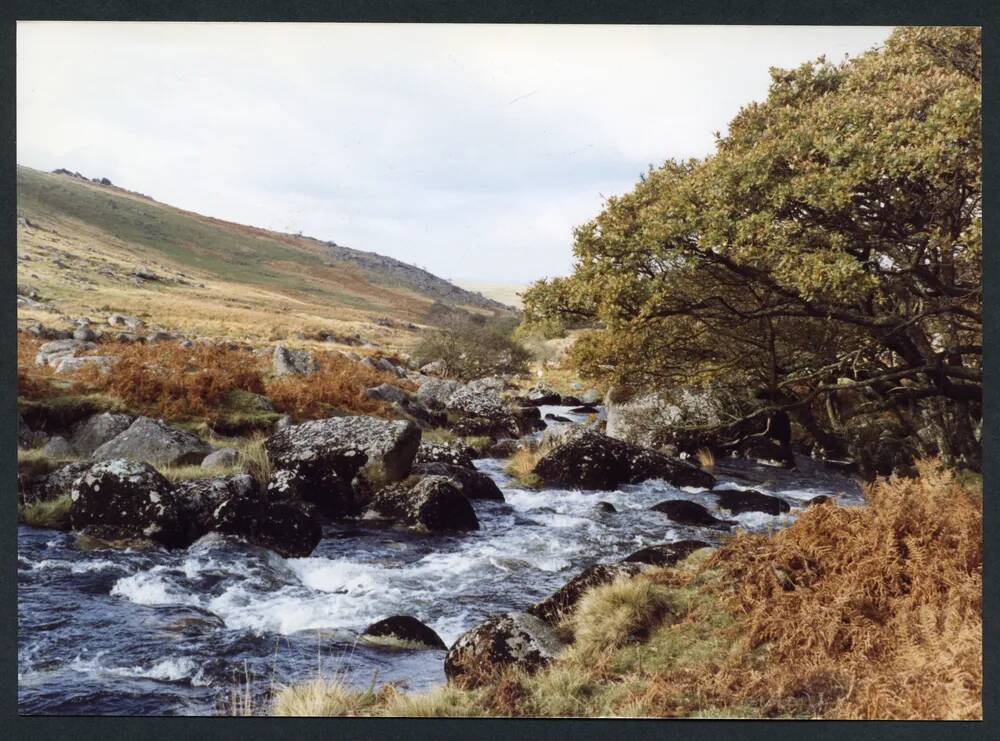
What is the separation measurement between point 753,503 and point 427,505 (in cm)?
287

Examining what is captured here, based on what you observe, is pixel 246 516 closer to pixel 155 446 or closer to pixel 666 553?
pixel 155 446

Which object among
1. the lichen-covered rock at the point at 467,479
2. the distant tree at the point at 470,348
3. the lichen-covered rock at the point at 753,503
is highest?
the distant tree at the point at 470,348

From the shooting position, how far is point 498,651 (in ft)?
17.4

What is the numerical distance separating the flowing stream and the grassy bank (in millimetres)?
398

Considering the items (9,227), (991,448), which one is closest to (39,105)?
(9,227)

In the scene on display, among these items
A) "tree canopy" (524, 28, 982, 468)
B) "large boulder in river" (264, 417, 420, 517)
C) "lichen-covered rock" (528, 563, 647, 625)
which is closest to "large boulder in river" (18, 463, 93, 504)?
"large boulder in river" (264, 417, 420, 517)

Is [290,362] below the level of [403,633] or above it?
above

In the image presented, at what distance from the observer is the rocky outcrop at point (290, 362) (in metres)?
6.99

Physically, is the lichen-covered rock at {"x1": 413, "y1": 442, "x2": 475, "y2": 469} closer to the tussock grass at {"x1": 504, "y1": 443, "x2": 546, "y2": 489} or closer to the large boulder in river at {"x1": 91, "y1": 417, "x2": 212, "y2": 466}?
the tussock grass at {"x1": 504, "y1": 443, "x2": 546, "y2": 489}

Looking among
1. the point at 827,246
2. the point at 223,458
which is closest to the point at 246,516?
the point at 223,458

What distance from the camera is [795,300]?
6.17m

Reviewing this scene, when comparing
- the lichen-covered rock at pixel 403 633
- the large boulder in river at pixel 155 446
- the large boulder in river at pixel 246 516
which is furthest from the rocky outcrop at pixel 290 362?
the lichen-covered rock at pixel 403 633

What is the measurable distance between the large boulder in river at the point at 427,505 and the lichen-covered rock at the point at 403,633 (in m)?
1.11

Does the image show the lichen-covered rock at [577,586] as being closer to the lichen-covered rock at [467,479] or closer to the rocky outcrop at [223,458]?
the lichen-covered rock at [467,479]
